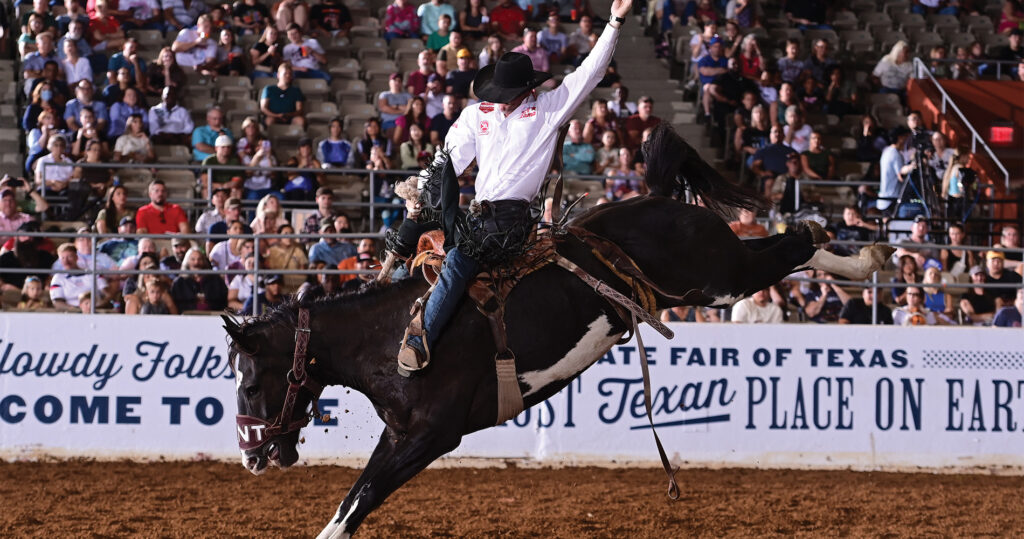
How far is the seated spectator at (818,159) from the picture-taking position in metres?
14.9

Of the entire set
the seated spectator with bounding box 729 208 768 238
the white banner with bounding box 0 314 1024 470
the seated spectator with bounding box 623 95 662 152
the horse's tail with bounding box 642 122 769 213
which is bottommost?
the white banner with bounding box 0 314 1024 470

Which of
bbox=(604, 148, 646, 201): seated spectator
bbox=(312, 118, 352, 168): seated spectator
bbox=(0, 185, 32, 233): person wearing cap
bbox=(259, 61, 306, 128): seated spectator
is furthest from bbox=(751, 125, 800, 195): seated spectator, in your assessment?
bbox=(0, 185, 32, 233): person wearing cap

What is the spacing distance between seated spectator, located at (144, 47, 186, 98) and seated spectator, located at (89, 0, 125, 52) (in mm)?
888

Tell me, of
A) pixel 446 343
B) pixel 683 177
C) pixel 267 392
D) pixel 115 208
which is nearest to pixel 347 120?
pixel 115 208

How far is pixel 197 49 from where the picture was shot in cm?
1525

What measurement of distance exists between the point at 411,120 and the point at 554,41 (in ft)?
9.94

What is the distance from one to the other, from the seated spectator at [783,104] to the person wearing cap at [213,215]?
7236mm

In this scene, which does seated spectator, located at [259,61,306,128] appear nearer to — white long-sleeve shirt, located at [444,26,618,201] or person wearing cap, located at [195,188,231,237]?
person wearing cap, located at [195,188,231,237]

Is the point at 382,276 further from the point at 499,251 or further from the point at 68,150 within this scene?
the point at 68,150

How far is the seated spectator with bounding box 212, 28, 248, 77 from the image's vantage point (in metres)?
15.3

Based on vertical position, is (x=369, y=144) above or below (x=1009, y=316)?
above

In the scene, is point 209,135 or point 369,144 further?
point 369,144

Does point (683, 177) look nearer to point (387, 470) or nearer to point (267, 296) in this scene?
point (387, 470)

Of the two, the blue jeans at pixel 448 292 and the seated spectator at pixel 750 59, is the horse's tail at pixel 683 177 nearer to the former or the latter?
the blue jeans at pixel 448 292
